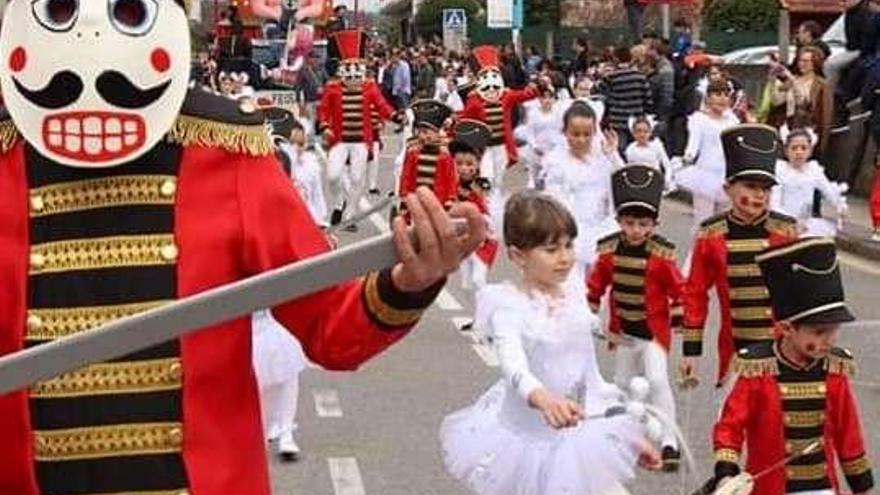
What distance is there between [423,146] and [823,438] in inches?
343

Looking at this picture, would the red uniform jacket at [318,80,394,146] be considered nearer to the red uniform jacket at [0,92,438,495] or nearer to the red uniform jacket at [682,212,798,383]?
the red uniform jacket at [682,212,798,383]

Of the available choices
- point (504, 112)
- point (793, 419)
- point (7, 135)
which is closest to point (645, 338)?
point (793, 419)

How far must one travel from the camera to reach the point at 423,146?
14.2 meters

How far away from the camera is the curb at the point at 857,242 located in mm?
15719

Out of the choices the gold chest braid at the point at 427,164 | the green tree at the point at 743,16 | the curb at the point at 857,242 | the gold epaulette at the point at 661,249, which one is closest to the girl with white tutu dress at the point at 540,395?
the gold epaulette at the point at 661,249

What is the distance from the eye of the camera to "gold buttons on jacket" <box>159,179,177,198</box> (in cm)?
326

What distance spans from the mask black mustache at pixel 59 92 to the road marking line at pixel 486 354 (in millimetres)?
7202

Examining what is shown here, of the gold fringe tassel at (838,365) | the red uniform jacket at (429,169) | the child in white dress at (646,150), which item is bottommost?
the child in white dress at (646,150)

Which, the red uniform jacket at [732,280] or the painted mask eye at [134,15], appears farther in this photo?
the red uniform jacket at [732,280]

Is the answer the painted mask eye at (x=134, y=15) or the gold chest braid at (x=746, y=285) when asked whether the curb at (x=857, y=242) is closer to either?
the gold chest braid at (x=746, y=285)

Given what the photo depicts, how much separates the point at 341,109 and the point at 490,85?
61.6 inches

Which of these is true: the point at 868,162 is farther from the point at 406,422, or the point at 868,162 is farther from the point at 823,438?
the point at 823,438

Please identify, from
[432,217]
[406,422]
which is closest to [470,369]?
[406,422]

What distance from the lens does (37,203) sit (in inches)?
127
